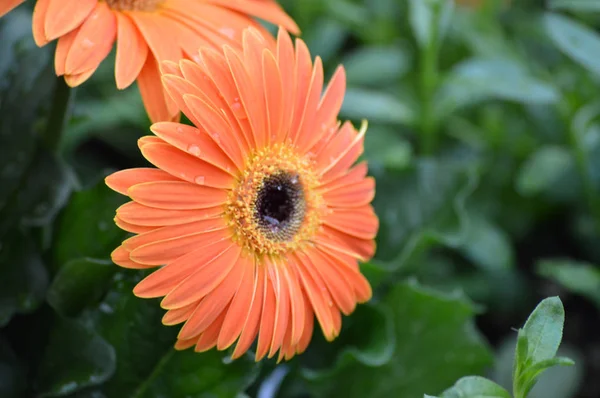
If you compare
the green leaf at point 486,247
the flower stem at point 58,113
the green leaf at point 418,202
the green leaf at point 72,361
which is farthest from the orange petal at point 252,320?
the green leaf at point 486,247

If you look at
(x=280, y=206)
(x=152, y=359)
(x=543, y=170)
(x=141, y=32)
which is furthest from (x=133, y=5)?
(x=543, y=170)

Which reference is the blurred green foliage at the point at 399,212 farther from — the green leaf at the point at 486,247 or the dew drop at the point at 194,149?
the dew drop at the point at 194,149

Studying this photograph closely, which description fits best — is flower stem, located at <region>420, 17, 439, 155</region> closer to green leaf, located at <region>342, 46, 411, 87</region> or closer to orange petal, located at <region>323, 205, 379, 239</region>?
green leaf, located at <region>342, 46, 411, 87</region>

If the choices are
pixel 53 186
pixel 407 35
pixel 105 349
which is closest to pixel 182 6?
pixel 53 186

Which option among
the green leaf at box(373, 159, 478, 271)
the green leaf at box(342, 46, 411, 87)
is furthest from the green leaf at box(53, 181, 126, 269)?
the green leaf at box(342, 46, 411, 87)

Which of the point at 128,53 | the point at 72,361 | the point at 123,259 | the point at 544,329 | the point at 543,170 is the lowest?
the point at 543,170

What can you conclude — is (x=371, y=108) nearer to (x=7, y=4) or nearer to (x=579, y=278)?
(x=579, y=278)

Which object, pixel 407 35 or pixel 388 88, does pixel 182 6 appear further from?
pixel 407 35
